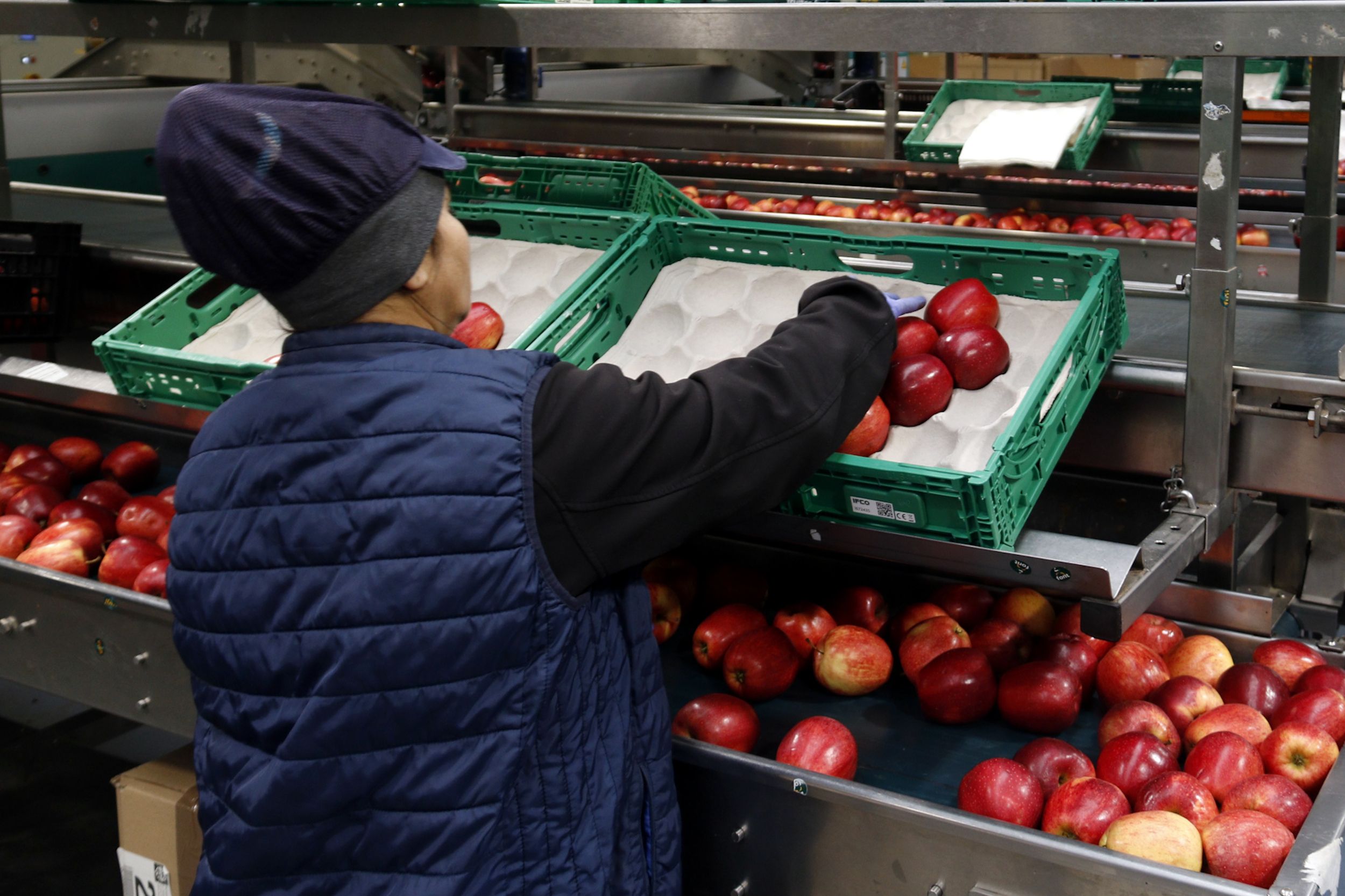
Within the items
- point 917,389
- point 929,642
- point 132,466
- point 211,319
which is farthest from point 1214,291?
point 132,466

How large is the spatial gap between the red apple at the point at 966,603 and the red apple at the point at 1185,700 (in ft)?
1.13

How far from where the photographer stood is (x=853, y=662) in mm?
2047

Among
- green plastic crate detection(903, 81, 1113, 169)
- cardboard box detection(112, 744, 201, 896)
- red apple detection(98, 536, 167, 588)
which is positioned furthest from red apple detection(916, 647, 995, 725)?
green plastic crate detection(903, 81, 1113, 169)

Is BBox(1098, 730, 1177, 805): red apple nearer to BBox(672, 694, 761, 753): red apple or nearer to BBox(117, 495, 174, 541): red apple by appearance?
BBox(672, 694, 761, 753): red apple

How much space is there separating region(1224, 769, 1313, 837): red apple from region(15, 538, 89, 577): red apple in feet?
6.85

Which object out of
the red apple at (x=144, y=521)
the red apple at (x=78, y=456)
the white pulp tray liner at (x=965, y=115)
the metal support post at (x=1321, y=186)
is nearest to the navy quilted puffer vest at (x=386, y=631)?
the red apple at (x=144, y=521)

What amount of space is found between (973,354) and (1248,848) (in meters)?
0.73

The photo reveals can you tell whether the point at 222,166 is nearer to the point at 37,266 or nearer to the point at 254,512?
the point at 254,512

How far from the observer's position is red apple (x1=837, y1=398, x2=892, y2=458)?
70.2 inches

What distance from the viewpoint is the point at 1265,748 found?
1.75 meters

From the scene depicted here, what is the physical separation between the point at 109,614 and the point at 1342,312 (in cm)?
237

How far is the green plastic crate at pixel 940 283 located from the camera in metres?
1.63

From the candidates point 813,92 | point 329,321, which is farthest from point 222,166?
point 813,92

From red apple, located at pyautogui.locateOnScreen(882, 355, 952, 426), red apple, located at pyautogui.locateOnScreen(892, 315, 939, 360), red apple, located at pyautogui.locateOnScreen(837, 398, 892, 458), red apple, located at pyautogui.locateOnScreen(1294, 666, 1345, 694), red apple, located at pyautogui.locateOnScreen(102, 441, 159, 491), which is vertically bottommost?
red apple, located at pyautogui.locateOnScreen(102, 441, 159, 491)
